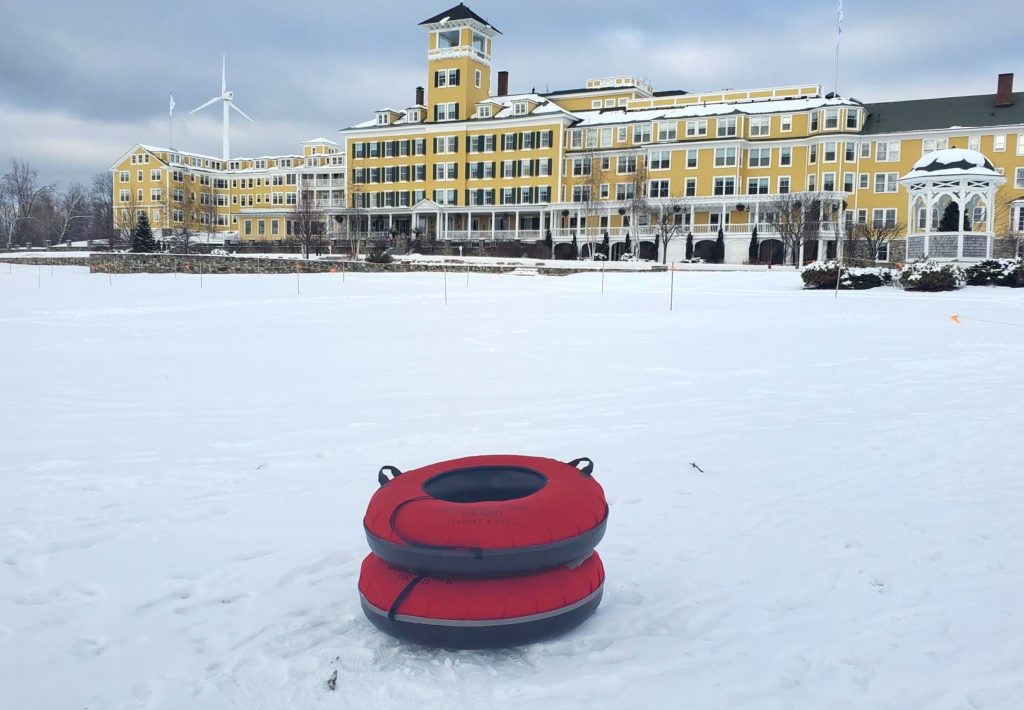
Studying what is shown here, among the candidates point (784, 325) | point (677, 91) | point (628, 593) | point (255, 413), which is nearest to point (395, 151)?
point (677, 91)

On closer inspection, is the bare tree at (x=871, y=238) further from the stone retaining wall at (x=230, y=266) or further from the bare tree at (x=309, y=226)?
the bare tree at (x=309, y=226)

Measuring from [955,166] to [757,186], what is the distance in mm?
32321

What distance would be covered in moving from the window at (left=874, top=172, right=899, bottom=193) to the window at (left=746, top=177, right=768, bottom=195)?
8.44m

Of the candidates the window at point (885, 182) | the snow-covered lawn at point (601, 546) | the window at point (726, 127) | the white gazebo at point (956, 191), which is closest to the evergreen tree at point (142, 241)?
the window at point (726, 127)

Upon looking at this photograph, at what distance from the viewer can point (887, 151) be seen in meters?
62.0

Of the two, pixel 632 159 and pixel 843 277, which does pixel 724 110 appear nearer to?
pixel 632 159

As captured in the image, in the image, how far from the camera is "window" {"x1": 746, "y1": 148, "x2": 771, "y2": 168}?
211 feet

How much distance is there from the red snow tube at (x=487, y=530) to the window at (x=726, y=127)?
216 feet

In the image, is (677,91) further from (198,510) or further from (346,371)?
(198,510)

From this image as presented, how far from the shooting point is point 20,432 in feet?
27.7

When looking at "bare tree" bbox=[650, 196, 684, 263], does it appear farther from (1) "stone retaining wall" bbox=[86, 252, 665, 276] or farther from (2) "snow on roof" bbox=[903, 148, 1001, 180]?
(2) "snow on roof" bbox=[903, 148, 1001, 180]

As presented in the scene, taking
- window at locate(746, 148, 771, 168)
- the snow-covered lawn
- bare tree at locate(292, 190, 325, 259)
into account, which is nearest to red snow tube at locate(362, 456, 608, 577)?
the snow-covered lawn

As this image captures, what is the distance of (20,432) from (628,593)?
7181mm

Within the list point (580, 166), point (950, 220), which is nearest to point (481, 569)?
point (950, 220)
